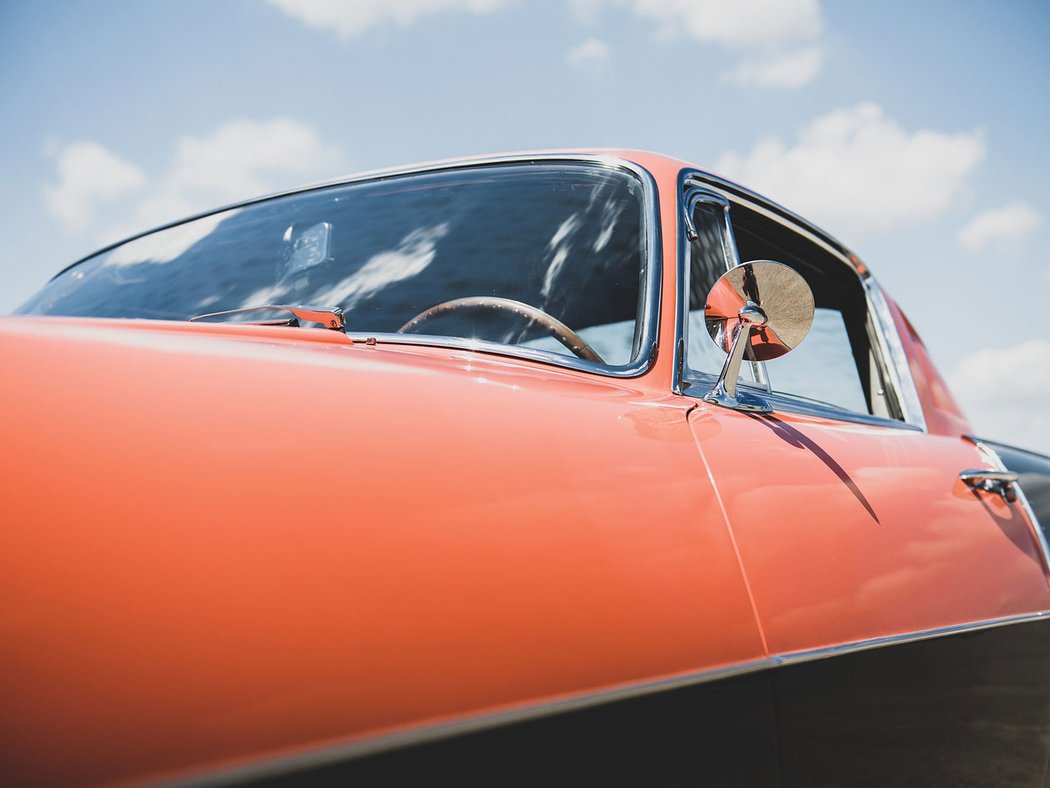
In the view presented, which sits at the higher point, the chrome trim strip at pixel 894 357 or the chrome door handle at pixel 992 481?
the chrome trim strip at pixel 894 357

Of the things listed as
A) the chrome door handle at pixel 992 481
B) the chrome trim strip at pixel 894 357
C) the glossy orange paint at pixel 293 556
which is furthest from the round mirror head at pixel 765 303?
the chrome trim strip at pixel 894 357

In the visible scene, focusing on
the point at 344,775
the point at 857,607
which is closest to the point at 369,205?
the point at 857,607

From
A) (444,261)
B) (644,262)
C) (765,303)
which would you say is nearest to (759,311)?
(765,303)

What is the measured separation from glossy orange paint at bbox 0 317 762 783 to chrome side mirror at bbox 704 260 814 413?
433 millimetres

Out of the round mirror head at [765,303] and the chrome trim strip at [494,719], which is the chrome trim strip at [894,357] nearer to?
the round mirror head at [765,303]

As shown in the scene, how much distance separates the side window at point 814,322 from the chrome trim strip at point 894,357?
0.04 m

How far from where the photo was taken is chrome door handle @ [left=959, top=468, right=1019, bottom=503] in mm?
1958

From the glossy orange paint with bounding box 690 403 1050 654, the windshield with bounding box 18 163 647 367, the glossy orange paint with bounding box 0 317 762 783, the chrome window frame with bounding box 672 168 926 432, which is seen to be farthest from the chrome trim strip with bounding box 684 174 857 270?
the glossy orange paint with bounding box 0 317 762 783

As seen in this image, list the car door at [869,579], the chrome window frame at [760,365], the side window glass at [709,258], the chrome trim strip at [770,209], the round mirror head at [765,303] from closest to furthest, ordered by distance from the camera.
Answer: the car door at [869,579]
the round mirror head at [765,303]
the chrome window frame at [760,365]
the side window glass at [709,258]
the chrome trim strip at [770,209]

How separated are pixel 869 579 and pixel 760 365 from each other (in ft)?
2.06

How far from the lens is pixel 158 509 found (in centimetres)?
72

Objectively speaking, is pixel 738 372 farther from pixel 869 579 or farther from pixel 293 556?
pixel 293 556

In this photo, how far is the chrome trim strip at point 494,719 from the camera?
66 centimetres

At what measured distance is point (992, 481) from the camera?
2018mm
